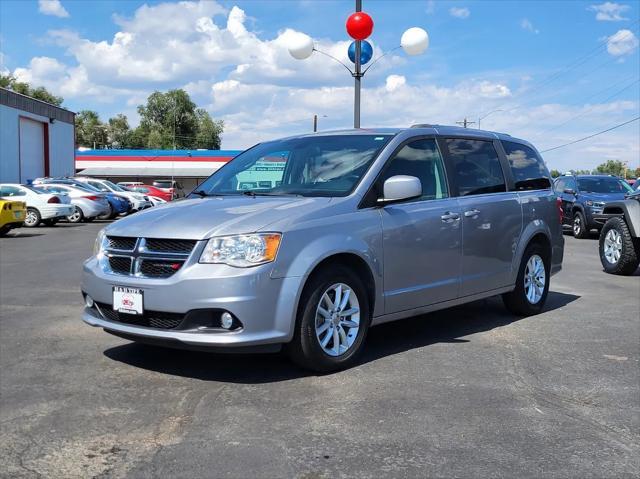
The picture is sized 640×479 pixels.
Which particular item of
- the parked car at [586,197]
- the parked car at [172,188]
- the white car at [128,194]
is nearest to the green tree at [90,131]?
the parked car at [172,188]

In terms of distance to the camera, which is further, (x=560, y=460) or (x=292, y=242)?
(x=292, y=242)

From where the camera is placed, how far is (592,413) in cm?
408

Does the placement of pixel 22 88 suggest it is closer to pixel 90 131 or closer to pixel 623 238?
pixel 90 131

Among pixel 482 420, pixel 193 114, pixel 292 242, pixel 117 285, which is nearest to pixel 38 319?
pixel 117 285

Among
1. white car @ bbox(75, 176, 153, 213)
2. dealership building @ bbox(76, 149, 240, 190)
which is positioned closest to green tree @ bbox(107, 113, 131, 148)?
dealership building @ bbox(76, 149, 240, 190)

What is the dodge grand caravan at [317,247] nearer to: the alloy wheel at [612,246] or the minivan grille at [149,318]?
the minivan grille at [149,318]

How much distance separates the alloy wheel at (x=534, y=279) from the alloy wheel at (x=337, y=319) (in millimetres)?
2762

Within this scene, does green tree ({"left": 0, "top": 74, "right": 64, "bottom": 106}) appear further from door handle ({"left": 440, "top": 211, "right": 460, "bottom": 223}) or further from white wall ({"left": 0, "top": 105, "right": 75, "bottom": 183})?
door handle ({"left": 440, "top": 211, "right": 460, "bottom": 223})

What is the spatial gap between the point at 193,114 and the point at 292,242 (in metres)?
106

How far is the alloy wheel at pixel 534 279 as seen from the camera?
7039 millimetres

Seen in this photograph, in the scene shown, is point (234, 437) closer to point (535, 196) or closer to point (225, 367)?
point (225, 367)

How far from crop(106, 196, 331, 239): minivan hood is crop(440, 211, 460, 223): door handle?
1252 mm

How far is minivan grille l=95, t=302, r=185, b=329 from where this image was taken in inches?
176

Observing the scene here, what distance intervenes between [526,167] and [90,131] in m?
113
